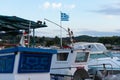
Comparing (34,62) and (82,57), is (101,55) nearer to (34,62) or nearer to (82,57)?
(82,57)

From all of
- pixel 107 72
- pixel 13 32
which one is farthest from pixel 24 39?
pixel 107 72

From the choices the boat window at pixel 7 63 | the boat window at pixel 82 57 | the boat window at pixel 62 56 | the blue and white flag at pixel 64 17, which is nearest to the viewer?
the boat window at pixel 7 63

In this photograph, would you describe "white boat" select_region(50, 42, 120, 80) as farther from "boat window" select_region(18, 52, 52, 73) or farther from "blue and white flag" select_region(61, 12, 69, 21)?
"boat window" select_region(18, 52, 52, 73)

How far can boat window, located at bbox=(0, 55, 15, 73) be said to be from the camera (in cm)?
1103

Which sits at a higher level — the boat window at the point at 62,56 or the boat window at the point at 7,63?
the boat window at the point at 7,63

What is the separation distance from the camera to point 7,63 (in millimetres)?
11391

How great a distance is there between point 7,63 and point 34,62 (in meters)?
0.82

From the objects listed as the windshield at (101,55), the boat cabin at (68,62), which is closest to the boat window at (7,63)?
the boat cabin at (68,62)

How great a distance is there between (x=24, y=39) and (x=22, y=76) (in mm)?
1875

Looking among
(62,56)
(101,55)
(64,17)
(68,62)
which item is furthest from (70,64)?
(101,55)

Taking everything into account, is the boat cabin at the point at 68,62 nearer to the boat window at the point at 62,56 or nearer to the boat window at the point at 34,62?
the boat window at the point at 62,56

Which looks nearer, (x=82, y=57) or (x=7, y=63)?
(x=7, y=63)

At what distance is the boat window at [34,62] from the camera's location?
429 inches

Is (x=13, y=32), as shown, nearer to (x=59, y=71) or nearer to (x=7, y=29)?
(x=7, y=29)
